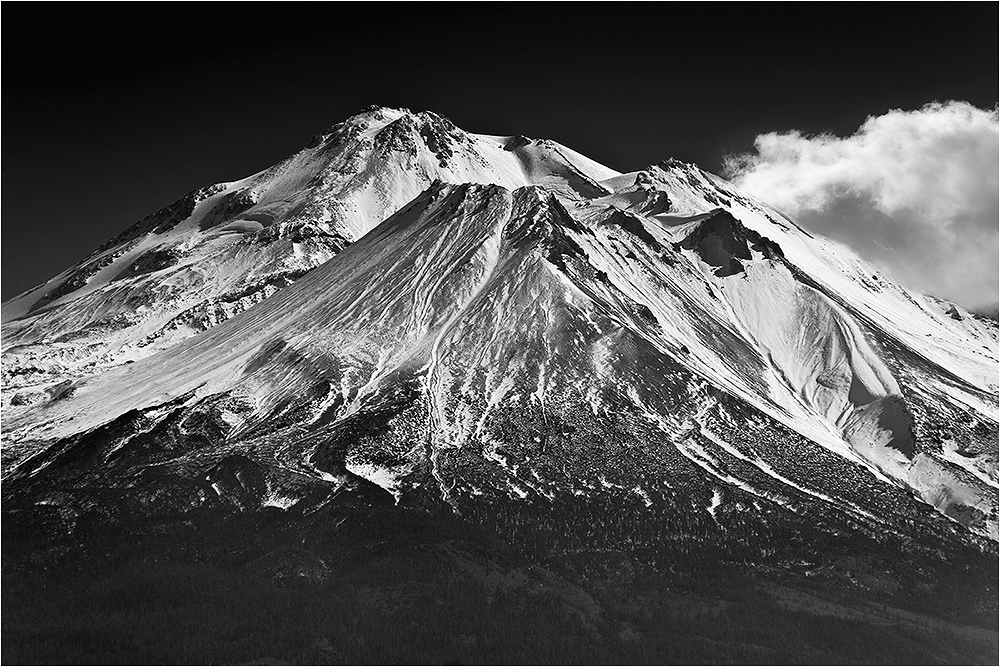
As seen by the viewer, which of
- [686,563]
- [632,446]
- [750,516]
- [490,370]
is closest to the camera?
[686,563]

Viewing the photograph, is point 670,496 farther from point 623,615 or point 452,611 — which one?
point 452,611

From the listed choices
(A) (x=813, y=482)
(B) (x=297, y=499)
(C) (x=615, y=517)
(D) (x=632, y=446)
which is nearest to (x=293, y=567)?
(B) (x=297, y=499)

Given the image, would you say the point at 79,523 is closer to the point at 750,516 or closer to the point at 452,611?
the point at 452,611

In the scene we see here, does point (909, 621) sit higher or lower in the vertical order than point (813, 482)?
lower

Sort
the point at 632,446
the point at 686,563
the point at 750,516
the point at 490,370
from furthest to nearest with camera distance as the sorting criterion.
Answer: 1. the point at 490,370
2. the point at 632,446
3. the point at 750,516
4. the point at 686,563

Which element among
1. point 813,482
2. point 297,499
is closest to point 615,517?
point 813,482

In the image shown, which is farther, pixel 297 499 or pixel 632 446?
pixel 632 446

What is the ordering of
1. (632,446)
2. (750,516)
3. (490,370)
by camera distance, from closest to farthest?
(750,516) < (632,446) < (490,370)

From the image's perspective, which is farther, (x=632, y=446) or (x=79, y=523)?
(x=632, y=446)

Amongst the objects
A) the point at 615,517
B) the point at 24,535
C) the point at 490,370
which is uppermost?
the point at 490,370
